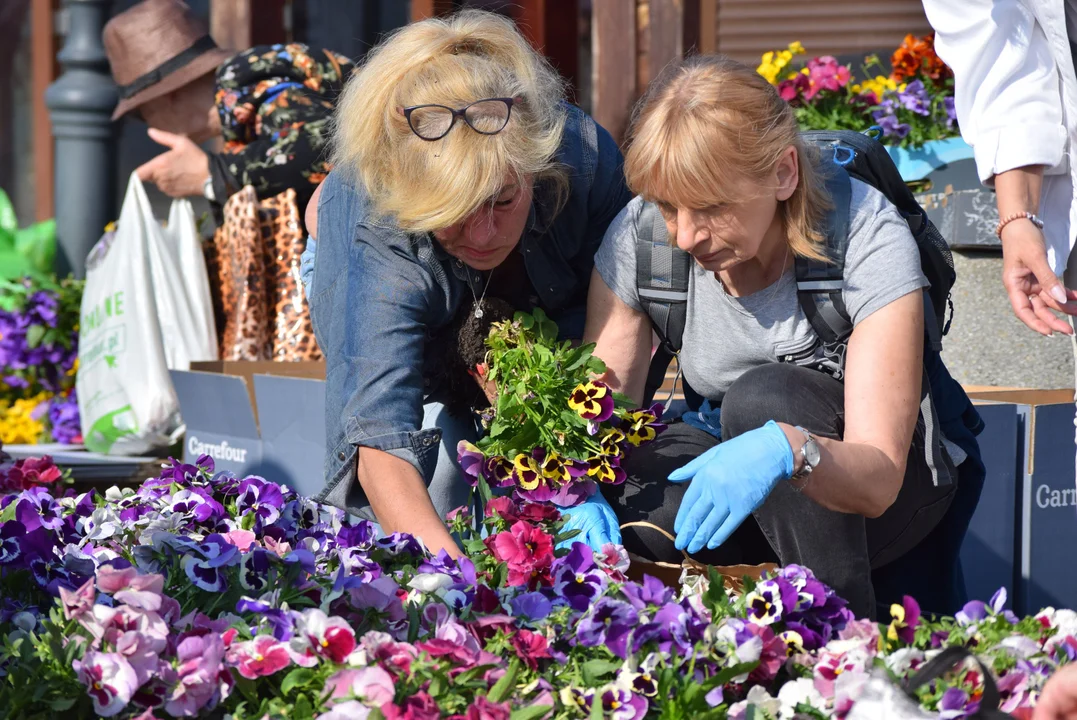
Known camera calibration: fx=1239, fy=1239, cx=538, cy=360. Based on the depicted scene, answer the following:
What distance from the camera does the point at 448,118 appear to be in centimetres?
183

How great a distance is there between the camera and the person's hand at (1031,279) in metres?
1.67

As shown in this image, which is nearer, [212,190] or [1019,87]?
[1019,87]

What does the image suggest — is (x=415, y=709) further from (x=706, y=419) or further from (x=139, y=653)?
(x=706, y=419)

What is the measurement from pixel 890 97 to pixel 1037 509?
1.46 m

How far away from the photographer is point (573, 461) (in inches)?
70.9

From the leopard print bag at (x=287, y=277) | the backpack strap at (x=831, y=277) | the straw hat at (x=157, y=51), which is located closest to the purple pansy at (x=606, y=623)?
the backpack strap at (x=831, y=277)

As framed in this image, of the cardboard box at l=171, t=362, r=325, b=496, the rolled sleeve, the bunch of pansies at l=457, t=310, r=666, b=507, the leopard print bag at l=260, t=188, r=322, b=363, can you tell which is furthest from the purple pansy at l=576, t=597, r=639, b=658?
the leopard print bag at l=260, t=188, r=322, b=363

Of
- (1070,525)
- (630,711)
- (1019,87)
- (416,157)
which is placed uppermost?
(1019,87)

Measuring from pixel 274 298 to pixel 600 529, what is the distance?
209 centimetres

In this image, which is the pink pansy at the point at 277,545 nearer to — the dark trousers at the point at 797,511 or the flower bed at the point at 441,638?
the flower bed at the point at 441,638

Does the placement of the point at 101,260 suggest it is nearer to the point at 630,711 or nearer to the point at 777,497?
the point at 777,497

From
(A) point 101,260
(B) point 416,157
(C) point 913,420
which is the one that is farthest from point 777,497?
(A) point 101,260

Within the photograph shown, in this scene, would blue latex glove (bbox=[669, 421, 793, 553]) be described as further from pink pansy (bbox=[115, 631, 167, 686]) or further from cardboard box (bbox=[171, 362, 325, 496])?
cardboard box (bbox=[171, 362, 325, 496])

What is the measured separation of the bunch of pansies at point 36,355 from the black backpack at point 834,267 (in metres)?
2.77
